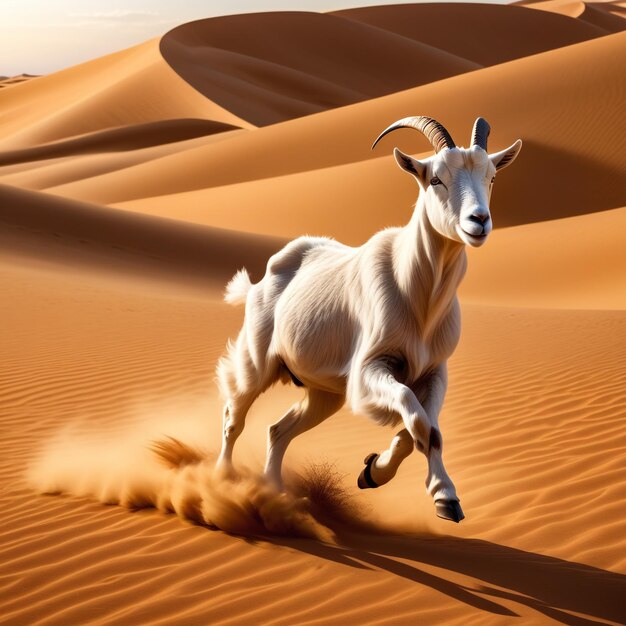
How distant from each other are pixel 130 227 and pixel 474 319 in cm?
1088

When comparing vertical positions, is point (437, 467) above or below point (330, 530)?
above

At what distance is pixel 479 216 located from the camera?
410cm

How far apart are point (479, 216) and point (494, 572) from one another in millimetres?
1908

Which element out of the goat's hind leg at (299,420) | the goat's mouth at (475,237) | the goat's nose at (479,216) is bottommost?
the goat's hind leg at (299,420)

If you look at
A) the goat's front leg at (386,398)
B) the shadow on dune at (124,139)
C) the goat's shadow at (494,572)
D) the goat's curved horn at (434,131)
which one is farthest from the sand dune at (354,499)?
the shadow on dune at (124,139)

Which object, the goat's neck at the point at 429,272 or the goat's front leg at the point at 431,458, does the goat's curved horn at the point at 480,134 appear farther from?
the goat's front leg at the point at 431,458

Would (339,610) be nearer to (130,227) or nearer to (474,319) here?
(474,319)

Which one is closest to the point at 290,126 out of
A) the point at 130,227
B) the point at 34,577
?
the point at 130,227

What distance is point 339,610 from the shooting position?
13.5 feet

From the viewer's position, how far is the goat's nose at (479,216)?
13.5ft

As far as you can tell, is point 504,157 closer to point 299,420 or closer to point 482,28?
point 299,420

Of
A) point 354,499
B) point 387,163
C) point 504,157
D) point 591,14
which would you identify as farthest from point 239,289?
point 591,14

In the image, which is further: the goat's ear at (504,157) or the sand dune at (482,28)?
the sand dune at (482,28)

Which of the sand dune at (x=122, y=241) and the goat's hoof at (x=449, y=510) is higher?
the goat's hoof at (x=449, y=510)
